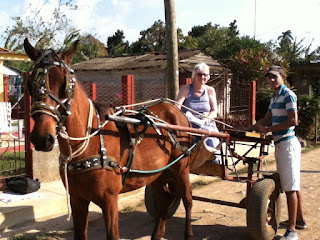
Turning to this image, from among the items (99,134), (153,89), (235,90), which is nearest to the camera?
(99,134)

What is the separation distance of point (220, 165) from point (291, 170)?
886 millimetres

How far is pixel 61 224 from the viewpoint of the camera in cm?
516

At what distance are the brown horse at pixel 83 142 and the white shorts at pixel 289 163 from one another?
1.48m

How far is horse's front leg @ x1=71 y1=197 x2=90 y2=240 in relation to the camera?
3.29 meters

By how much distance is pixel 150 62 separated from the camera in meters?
15.4

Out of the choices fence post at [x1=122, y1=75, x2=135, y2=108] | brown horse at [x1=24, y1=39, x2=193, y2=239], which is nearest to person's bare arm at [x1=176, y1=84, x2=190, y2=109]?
brown horse at [x1=24, y1=39, x2=193, y2=239]

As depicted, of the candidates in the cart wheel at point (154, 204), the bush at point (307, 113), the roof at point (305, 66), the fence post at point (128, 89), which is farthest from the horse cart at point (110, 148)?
the roof at point (305, 66)

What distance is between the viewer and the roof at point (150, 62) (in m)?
14.4

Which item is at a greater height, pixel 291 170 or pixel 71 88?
pixel 71 88

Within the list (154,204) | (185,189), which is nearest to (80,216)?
(185,189)

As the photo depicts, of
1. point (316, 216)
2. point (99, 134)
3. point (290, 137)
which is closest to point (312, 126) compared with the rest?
point (316, 216)

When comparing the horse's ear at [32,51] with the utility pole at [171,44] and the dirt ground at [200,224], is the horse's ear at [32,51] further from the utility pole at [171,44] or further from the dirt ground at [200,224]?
the utility pole at [171,44]

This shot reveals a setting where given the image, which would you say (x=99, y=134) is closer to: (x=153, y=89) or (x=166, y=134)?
(x=166, y=134)

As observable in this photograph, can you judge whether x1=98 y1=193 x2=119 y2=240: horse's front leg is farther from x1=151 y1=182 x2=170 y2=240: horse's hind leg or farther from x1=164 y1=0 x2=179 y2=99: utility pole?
x1=164 y1=0 x2=179 y2=99: utility pole
